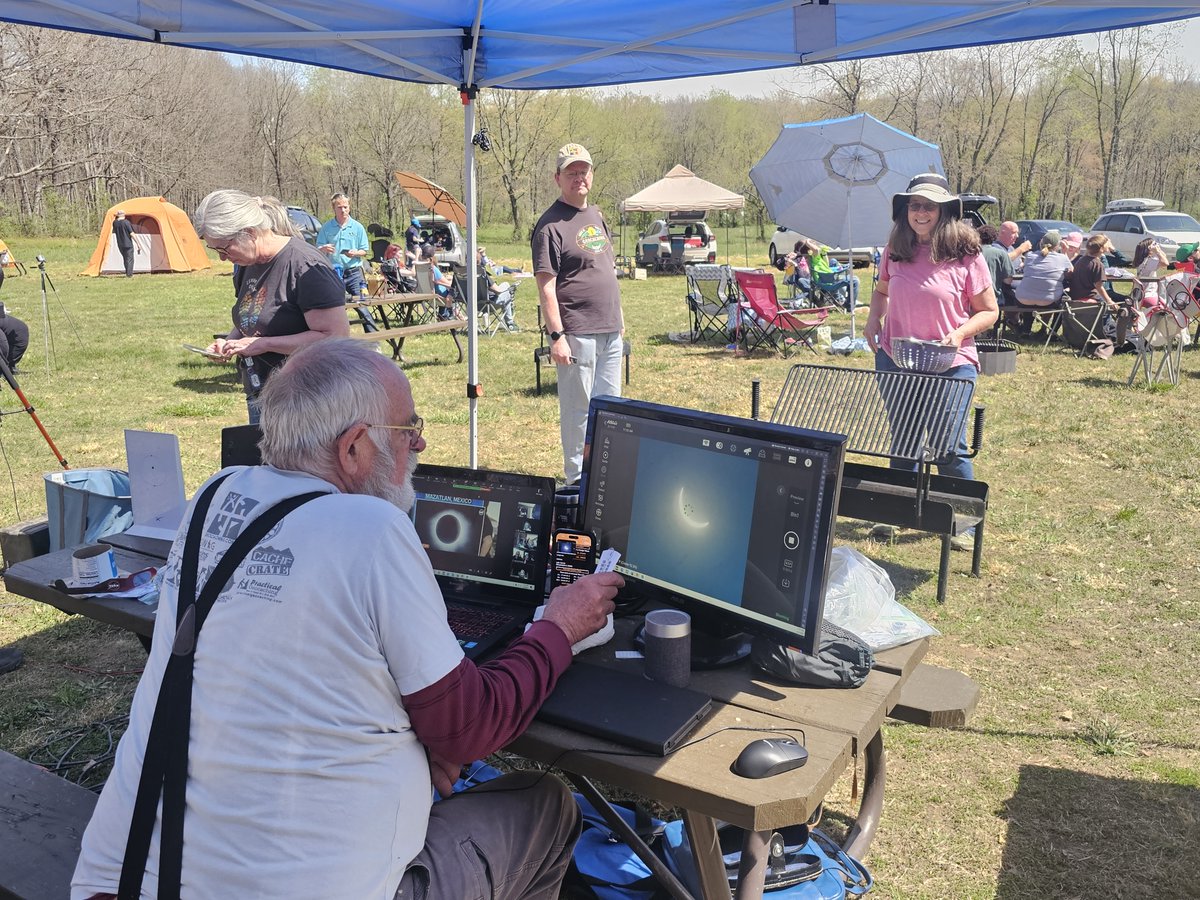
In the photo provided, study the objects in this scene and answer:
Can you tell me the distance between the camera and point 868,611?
236 cm

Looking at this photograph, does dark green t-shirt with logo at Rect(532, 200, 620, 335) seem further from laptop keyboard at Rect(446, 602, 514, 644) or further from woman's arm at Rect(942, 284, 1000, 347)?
laptop keyboard at Rect(446, 602, 514, 644)

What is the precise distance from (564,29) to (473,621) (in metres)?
3.12

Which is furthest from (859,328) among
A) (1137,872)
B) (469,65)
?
(1137,872)

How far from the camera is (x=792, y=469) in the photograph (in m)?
1.95

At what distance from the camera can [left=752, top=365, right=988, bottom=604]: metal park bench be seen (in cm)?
461

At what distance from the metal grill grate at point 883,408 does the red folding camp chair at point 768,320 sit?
250 inches

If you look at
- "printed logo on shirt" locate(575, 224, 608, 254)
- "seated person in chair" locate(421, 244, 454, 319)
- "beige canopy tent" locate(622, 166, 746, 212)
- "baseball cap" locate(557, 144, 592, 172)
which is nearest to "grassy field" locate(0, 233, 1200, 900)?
"printed logo on shirt" locate(575, 224, 608, 254)

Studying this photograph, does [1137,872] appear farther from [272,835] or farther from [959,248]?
[959,248]

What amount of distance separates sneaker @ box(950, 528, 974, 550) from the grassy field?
4.3 inches

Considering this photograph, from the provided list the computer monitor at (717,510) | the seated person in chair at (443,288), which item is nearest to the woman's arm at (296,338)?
the computer monitor at (717,510)

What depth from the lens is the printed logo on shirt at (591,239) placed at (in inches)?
212

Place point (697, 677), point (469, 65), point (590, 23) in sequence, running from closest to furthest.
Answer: point (697, 677)
point (590, 23)
point (469, 65)

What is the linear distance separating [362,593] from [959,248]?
13.3 ft

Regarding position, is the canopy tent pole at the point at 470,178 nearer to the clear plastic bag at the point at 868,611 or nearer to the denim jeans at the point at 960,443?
the denim jeans at the point at 960,443
